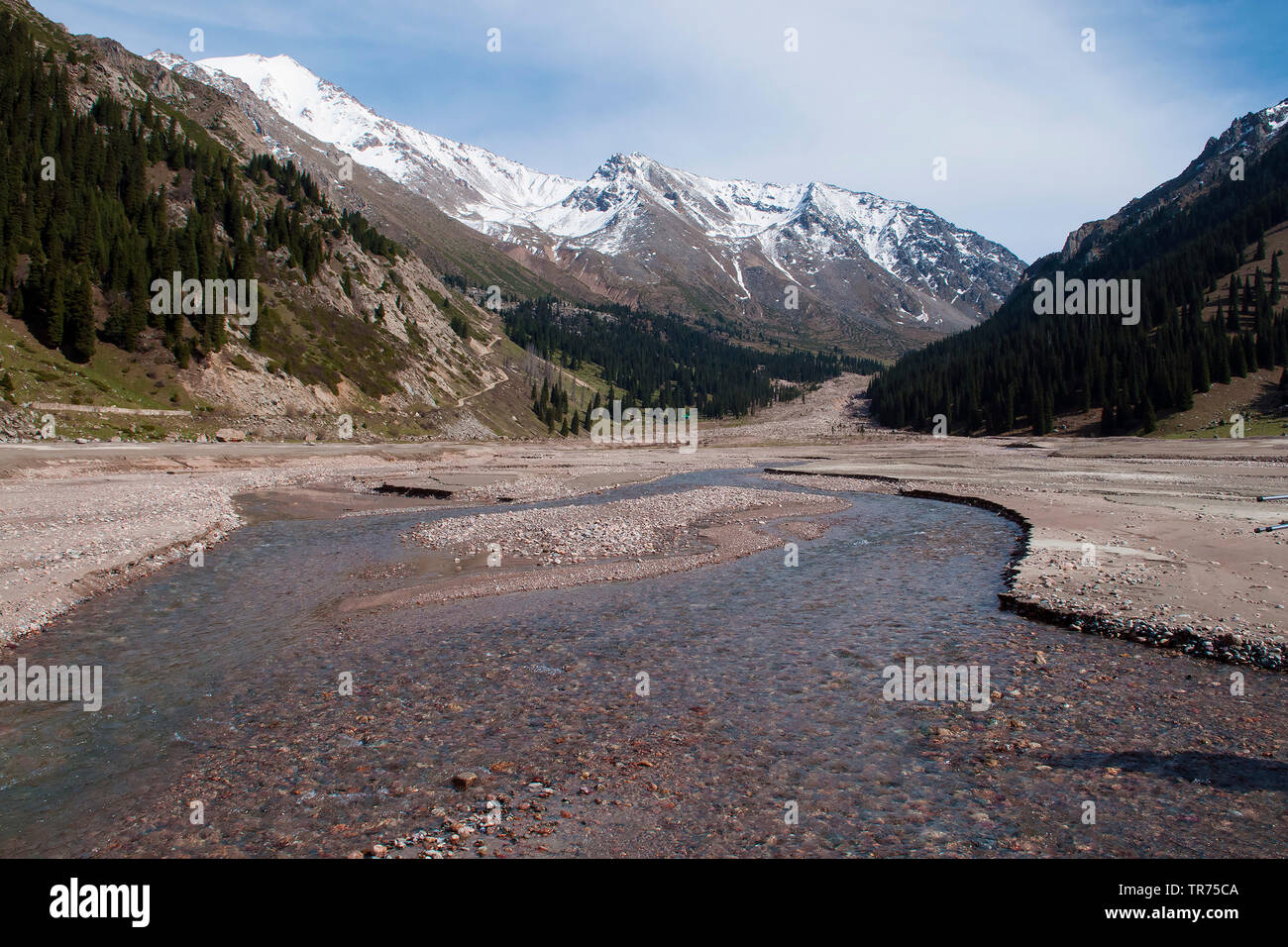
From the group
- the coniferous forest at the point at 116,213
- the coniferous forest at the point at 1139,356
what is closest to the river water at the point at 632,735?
the coniferous forest at the point at 116,213

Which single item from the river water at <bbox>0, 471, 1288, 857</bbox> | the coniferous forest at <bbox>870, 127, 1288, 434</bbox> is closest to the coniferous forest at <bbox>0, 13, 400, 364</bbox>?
the river water at <bbox>0, 471, 1288, 857</bbox>

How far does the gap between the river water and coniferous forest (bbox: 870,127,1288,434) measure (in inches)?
4186

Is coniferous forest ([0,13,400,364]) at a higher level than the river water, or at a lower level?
higher

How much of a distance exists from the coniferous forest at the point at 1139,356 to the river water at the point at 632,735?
106 meters

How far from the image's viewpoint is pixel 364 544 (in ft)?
97.8

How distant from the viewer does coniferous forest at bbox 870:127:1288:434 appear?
10412 centimetres

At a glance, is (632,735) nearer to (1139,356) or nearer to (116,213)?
(116,213)

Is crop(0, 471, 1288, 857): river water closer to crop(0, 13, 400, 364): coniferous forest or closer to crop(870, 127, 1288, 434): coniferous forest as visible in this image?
crop(0, 13, 400, 364): coniferous forest

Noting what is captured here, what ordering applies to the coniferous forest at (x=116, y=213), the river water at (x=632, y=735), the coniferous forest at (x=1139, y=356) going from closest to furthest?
the river water at (x=632, y=735) < the coniferous forest at (x=116, y=213) < the coniferous forest at (x=1139, y=356)

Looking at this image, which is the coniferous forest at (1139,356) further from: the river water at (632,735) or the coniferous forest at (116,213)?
the coniferous forest at (116,213)

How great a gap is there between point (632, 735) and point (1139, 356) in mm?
134112

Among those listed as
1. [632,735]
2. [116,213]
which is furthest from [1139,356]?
[116,213]

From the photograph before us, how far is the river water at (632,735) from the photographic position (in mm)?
8742
